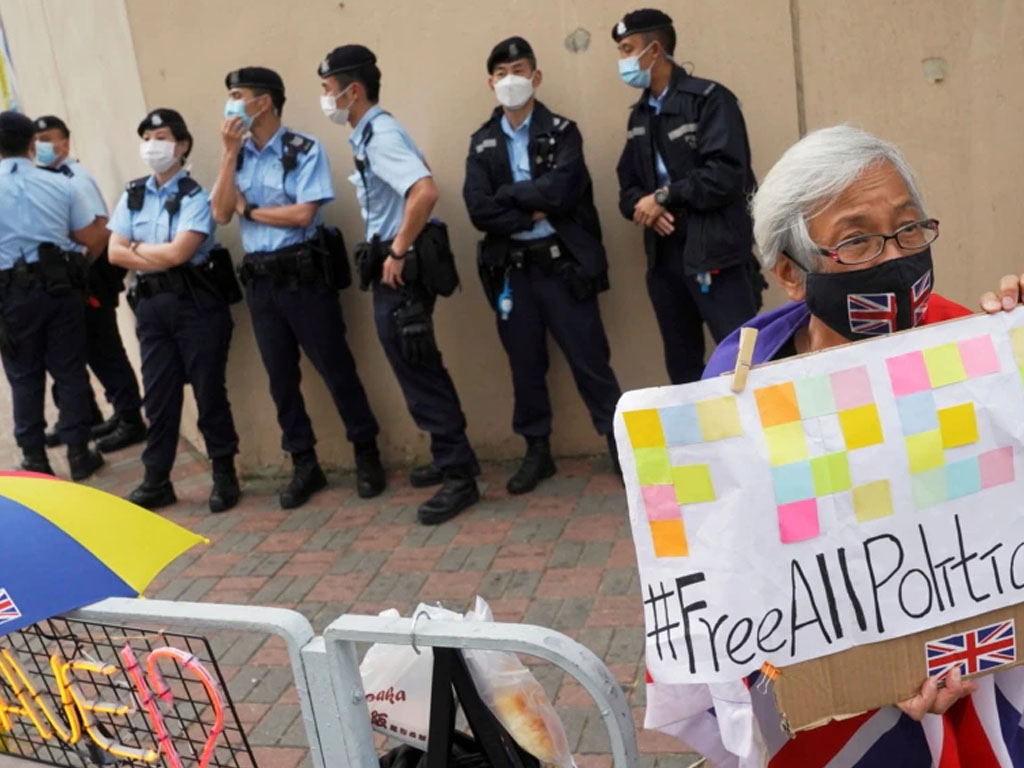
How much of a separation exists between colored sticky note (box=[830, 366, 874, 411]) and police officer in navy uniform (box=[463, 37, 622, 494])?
3.62 m

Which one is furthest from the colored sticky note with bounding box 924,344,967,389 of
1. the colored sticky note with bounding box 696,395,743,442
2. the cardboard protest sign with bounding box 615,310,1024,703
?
the colored sticky note with bounding box 696,395,743,442

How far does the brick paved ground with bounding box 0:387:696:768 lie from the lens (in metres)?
3.96

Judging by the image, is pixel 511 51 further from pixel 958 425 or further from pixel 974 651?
pixel 974 651

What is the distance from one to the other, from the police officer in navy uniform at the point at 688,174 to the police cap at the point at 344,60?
1.27m

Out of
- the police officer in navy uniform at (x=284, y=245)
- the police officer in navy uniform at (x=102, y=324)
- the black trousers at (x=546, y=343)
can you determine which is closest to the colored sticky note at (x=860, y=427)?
the black trousers at (x=546, y=343)

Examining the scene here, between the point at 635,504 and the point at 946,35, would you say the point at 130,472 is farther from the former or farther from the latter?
the point at 635,504

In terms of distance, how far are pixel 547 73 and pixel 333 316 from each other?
67.7 inches

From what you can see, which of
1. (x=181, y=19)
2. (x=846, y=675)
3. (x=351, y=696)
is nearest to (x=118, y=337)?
(x=181, y=19)

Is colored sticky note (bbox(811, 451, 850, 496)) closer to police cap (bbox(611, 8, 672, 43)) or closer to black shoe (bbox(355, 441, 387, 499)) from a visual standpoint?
police cap (bbox(611, 8, 672, 43))

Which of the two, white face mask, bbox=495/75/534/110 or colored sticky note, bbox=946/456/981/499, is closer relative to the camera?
colored sticky note, bbox=946/456/981/499

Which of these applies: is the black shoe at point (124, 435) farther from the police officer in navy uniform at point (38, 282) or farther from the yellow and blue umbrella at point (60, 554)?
the yellow and blue umbrella at point (60, 554)

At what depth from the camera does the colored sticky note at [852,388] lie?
6.04 ft

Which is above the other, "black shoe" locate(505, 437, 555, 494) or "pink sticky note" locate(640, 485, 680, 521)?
"pink sticky note" locate(640, 485, 680, 521)

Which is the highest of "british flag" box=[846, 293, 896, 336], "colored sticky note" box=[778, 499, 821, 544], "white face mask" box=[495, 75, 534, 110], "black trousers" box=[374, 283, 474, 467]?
"white face mask" box=[495, 75, 534, 110]
